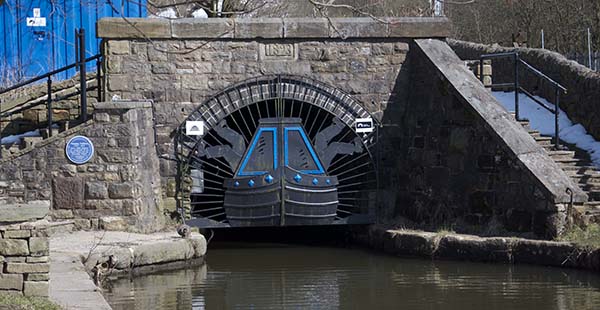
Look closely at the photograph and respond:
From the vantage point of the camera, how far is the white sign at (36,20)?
20.6 metres

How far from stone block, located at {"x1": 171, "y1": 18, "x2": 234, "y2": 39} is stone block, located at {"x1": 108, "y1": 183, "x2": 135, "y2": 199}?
7.76ft

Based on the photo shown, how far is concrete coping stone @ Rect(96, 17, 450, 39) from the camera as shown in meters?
16.6

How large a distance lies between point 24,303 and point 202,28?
→ 840 centimetres

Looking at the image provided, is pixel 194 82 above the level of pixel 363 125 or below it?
above

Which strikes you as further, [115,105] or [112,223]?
[112,223]

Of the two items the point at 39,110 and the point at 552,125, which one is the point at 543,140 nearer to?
the point at 552,125

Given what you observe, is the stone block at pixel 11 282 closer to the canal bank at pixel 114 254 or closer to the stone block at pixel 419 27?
the canal bank at pixel 114 254

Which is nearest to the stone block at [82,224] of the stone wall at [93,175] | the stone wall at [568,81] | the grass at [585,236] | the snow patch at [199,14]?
the stone wall at [93,175]

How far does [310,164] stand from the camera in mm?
17328

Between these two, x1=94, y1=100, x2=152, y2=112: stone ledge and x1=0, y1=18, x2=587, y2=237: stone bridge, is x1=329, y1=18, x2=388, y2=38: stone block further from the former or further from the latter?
x1=94, y1=100, x2=152, y2=112: stone ledge

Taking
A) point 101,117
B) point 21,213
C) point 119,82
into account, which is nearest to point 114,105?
point 101,117

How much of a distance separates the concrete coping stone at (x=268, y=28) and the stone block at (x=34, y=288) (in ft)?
24.0

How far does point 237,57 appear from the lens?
17.2 metres

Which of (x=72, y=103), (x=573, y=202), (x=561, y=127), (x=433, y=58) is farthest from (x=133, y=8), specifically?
(x=573, y=202)
